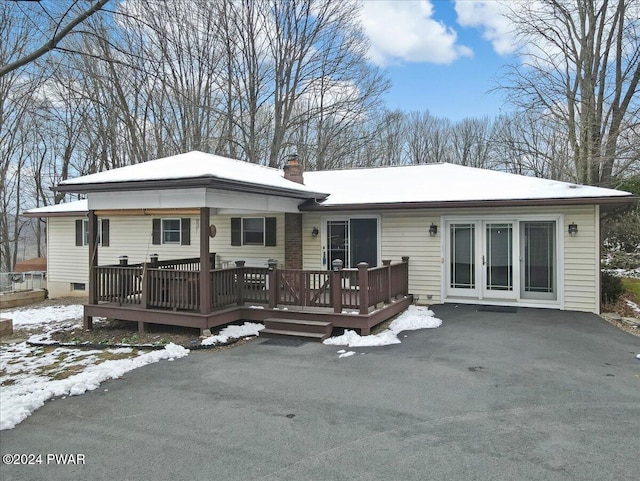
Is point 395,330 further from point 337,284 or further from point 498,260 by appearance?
point 498,260

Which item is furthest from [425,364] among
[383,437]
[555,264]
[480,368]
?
[555,264]

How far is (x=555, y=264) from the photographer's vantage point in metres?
9.94

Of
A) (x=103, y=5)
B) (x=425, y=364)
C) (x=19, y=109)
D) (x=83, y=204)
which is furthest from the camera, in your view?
(x=19, y=109)

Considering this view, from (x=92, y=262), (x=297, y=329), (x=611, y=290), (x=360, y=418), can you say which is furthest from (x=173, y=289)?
(x=611, y=290)

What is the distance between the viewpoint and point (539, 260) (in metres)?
10.1

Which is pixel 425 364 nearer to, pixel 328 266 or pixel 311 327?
pixel 311 327

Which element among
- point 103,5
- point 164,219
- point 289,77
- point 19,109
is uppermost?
point 289,77

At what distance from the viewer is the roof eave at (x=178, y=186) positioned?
25.0 ft

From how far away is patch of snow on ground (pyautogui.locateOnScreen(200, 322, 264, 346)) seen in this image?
25.8ft

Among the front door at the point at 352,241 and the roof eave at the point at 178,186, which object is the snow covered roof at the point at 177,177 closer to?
the roof eave at the point at 178,186

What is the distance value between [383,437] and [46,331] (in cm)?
924

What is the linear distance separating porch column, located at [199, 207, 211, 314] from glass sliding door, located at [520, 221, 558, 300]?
710 cm

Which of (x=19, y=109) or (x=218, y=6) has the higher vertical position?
(x=218, y=6)

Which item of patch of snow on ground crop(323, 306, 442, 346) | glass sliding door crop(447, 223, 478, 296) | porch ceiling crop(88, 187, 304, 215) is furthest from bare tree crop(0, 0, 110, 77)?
glass sliding door crop(447, 223, 478, 296)
